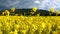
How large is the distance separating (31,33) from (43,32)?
0.28 meters

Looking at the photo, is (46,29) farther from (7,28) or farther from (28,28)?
(7,28)

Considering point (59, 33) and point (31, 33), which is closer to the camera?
point (59, 33)

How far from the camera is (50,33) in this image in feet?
14.2

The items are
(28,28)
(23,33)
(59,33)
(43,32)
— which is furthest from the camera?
(28,28)

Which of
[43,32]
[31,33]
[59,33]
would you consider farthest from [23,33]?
[59,33]

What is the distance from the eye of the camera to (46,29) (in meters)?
A: 4.49

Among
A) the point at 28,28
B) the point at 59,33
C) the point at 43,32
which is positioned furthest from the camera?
the point at 28,28

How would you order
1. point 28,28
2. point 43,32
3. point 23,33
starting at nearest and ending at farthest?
point 23,33, point 43,32, point 28,28

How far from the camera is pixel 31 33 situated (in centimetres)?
415

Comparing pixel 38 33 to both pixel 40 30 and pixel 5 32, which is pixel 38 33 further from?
pixel 5 32

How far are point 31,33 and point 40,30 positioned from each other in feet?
0.98

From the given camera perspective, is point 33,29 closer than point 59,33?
No

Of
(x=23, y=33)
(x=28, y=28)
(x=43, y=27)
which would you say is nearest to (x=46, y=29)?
(x=43, y=27)

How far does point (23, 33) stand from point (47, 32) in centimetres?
57
